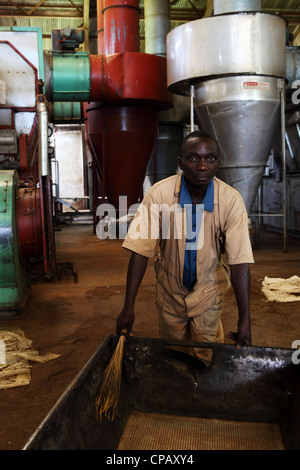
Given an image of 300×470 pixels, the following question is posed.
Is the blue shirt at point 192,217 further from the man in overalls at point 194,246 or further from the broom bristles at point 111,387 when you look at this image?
the broom bristles at point 111,387

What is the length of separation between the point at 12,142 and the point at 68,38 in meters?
2.53

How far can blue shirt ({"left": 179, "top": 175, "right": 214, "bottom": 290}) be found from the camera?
2.04 meters

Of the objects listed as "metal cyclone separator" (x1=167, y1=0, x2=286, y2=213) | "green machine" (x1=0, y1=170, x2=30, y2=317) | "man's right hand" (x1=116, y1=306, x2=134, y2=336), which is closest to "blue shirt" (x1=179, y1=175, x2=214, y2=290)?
"man's right hand" (x1=116, y1=306, x2=134, y2=336)

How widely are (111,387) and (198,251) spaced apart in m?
0.73

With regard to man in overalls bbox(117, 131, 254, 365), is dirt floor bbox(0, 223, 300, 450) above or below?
below

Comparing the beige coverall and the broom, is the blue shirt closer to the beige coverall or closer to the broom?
the beige coverall

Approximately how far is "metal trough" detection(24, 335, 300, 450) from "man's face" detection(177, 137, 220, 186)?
0.72 metres

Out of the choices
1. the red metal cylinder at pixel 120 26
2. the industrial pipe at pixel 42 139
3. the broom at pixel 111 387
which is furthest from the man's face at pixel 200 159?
the red metal cylinder at pixel 120 26

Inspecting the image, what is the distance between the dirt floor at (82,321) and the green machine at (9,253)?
0.16 meters

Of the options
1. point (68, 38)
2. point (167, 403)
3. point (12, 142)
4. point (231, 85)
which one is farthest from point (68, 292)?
point (68, 38)

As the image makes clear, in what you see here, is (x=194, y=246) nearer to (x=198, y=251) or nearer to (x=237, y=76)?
(x=198, y=251)

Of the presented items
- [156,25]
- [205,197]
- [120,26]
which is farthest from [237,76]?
[156,25]

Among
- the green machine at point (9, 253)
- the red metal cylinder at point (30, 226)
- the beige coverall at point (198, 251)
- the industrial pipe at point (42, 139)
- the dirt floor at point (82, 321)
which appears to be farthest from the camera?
the industrial pipe at point (42, 139)

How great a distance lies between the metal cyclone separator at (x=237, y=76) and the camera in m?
5.48
